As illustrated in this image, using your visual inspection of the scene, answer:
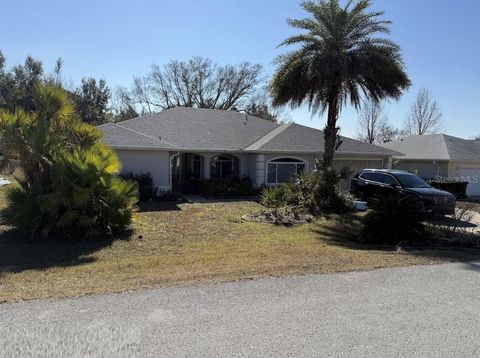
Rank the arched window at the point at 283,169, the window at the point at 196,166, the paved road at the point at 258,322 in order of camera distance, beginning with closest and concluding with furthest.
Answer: the paved road at the point at 258,322 < the arched window at the point at 283,169 < the window at the point at 196,166

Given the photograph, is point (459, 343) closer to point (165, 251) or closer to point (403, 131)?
point (165, 251)

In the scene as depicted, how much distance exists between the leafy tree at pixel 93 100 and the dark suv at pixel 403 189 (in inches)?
1526

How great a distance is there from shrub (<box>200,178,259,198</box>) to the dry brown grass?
271 inches

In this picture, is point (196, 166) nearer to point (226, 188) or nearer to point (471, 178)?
point (226, 188)

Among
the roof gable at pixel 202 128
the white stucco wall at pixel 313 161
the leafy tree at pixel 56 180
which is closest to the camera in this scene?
the leafy tree at pixel 56 180

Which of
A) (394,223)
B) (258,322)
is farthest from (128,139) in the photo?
(258,322)

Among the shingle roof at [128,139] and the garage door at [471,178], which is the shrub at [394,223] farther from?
the garage door at [471,178]

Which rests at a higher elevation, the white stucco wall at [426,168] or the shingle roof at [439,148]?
the shingle roof at [439,148]

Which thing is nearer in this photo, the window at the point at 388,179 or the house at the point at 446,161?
the window at the point at 388,179

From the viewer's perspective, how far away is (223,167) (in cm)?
2631

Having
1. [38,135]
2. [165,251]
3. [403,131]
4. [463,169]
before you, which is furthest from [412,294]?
[403,131]

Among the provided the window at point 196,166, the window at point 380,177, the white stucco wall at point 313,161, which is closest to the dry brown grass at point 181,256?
the window at point 380,177

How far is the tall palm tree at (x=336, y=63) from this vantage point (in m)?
17.9

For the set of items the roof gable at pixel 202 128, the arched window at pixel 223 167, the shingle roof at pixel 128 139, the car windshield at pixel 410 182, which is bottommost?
the car windshield at pixel 410 182
